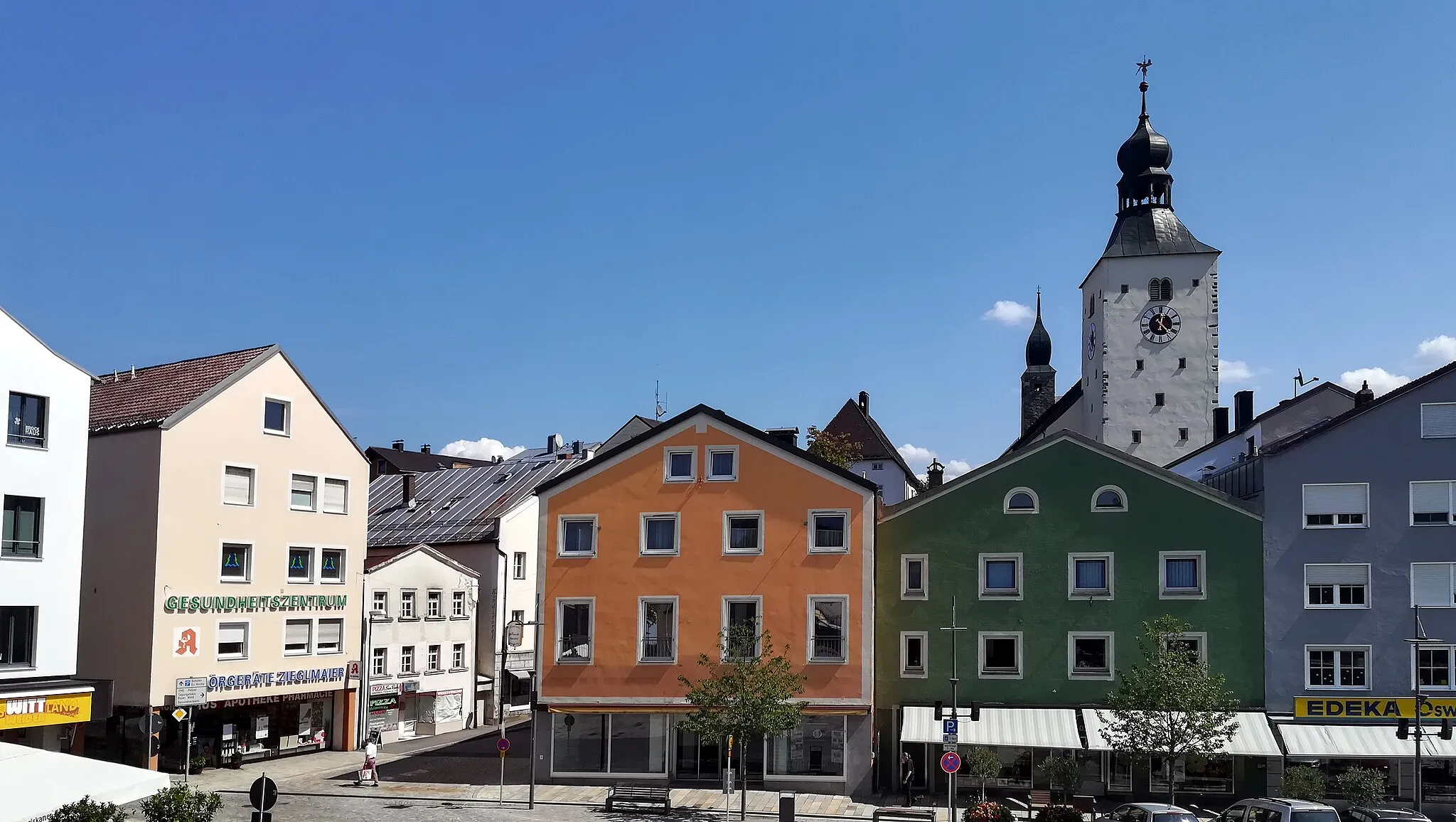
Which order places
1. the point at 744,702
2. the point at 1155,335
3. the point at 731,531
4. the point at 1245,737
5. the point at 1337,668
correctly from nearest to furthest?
1. the point at 744,702
2. the point at 1245,737
3. the point at 1337,668
4. the point at 731,531
5. the point at 1155,335

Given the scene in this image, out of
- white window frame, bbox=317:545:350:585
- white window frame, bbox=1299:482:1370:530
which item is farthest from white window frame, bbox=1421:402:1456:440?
white window frame, bbox=317:545:350:585

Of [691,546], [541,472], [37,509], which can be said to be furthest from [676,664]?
[541,472]

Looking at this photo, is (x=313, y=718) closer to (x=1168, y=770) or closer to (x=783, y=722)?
(x=783, y=722)

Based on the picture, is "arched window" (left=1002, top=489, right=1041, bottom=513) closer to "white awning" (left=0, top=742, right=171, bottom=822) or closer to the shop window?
the shop window

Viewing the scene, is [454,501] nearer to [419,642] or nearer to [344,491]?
[419,642]

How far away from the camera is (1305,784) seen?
38125 millimetres

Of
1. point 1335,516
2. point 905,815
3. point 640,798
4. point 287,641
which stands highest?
point 1335,516

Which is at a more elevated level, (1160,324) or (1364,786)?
(1160,324)

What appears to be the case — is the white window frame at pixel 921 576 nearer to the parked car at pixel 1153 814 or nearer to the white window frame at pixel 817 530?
the white window frame at pixel 817 530

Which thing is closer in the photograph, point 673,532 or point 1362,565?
point 1362,565

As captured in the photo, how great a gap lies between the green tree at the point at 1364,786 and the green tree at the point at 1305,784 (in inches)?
27.9

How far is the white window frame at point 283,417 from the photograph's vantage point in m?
49.0

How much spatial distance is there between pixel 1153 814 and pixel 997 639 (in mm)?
12550

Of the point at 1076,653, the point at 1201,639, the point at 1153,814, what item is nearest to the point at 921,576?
the point at 1076,653
